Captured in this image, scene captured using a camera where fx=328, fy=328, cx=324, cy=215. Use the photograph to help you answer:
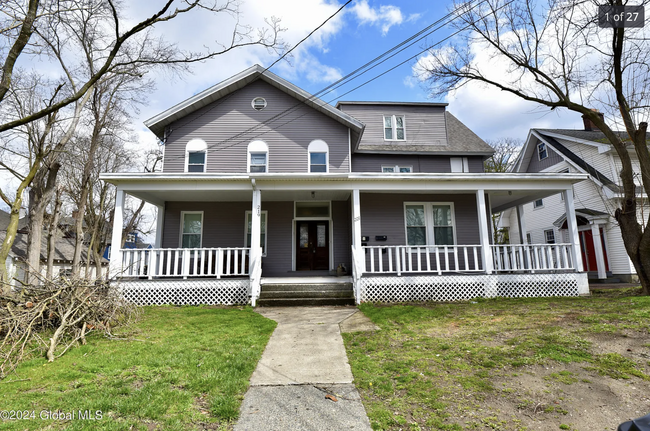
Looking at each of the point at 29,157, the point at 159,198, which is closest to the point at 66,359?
the point at 159,198

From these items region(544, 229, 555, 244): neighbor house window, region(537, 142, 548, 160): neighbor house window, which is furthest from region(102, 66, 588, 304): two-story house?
region(537, 142, 548, 160): neighbor house window

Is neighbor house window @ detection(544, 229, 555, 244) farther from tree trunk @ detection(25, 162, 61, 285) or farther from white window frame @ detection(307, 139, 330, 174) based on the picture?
tree trunk @ detection(25, 162, 61, 285)

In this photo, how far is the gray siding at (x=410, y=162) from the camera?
13.4 metres

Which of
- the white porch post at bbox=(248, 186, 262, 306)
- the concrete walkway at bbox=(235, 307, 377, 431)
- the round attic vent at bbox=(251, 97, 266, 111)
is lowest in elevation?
the concrete walkway at bbox=(235, 307, 377, 431)

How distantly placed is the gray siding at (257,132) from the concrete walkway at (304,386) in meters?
7.19

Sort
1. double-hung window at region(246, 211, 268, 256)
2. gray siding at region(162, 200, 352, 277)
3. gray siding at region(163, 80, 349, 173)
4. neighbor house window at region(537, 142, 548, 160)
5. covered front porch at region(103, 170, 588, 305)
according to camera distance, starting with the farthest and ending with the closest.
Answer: neighbor house window at region(537, 142, 548, 160) < gray siding at region(163, 80, 349, 173) < double-hung window at region(246, 211, 268, 256) < gray siding at region(162, 200, 352, 277) < covered front porch at region(103, 170, 588, 305)

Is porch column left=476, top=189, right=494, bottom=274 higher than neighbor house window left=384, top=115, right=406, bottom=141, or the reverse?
neighbor house window left=384, top=115, right=406, bottom=141

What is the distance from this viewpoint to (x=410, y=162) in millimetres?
13625

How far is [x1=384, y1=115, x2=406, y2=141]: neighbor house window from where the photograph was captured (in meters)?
14.1

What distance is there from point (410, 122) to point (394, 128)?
80cm

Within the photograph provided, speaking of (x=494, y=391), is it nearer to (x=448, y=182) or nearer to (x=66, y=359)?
(x=66, y=359)

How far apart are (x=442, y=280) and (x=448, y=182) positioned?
2.85 metres

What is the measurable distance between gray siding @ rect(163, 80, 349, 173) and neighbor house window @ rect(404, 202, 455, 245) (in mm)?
2877

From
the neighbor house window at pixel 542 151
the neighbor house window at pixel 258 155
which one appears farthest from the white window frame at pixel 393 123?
the neighbor house window at pixel 542 151
